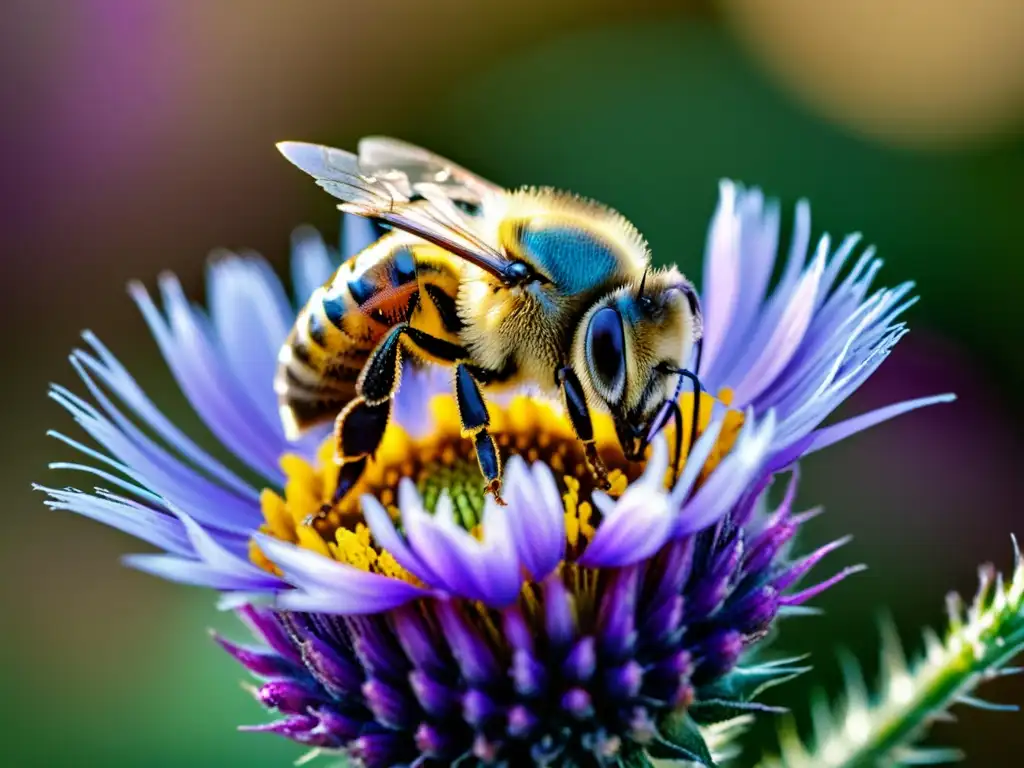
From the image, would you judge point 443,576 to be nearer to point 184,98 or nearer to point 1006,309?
point 1006,309

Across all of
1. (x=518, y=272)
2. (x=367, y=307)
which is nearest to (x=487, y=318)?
(x=518, y=272)

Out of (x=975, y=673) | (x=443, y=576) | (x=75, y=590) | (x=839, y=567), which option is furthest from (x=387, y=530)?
(x=75, y=590)

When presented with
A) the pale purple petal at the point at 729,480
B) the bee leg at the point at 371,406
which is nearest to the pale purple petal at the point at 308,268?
the bee leg at the point at 371,406

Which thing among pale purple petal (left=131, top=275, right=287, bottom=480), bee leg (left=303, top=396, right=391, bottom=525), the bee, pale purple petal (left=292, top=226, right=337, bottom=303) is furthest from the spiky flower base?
pale purple petal (left=292, top=226, right=337, bottom=303)

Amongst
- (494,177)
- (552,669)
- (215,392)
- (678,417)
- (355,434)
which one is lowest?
(552,669)

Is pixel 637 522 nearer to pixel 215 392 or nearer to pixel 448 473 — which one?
pixel 448 473

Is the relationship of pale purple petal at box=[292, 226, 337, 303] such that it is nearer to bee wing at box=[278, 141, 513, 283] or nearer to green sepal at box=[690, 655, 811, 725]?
bee wing at box=[278, 141, 513, 283]
